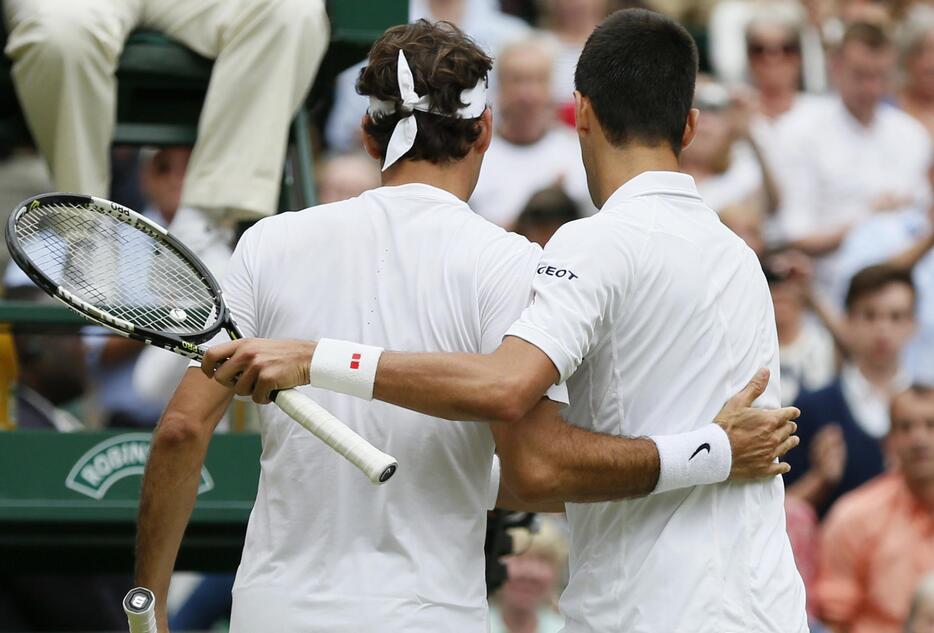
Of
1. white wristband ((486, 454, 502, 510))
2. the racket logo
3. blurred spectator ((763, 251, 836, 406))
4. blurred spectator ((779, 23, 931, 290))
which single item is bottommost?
blurred spectator ((763, 251, 836, 406))

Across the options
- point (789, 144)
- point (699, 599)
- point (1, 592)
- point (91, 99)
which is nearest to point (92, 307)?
point (699, 599)

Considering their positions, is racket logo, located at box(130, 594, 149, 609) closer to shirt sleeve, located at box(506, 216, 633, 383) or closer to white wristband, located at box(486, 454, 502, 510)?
white wristband, located at box(486, 454, 502, 510)

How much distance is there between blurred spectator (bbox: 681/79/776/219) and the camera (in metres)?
7.52

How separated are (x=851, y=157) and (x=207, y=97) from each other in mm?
4239

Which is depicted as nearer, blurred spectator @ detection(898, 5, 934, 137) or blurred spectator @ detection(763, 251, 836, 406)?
blurred spectator @ detection(763, 251, 836, 406)

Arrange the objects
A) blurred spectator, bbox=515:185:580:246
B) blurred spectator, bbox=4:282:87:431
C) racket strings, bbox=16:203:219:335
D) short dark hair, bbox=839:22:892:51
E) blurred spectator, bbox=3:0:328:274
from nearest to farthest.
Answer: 1. racket strings, bbox=16:203:219:335
2. blurred spectator, bbox=3:0:328:274
3. blurred spectator, bbox=4:282:87:431
4. blurred spectator, bbox=515:185:580:246
5. short dark hair, bbox=839:22:892:51

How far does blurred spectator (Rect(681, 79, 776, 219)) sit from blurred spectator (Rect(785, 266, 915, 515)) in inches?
24.2

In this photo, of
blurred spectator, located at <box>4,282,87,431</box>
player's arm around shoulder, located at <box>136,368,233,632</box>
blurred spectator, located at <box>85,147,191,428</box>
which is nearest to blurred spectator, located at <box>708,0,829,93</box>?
blurred spectator, located at <box>85,147,191,428</box>

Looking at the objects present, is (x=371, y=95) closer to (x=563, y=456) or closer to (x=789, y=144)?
(x=563, y=456)

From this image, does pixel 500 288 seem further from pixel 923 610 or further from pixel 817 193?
pixel 817 193

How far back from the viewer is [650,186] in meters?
3.02

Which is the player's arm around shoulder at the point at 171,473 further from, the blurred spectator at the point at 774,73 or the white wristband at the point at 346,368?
the blurred spectator at the point at 774,73

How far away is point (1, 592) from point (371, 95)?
2792mm

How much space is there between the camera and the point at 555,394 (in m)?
2.87
